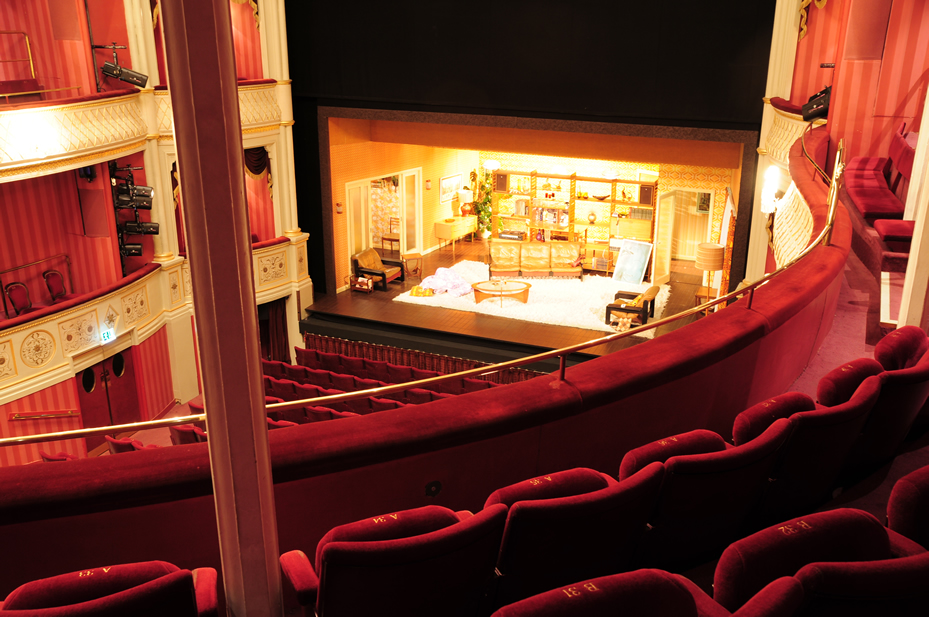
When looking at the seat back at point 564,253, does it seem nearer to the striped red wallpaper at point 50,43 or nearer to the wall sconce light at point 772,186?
the wall sconce light at point 772,186

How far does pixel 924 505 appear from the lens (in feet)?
7.46

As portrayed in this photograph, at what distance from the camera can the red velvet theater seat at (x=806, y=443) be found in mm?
2613

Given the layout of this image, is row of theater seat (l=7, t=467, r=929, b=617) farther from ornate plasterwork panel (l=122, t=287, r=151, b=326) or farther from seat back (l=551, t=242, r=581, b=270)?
seat back (l=551, t=242, r=581, b=270)

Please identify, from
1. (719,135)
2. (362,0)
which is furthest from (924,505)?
(362,0)

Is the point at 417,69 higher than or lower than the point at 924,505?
higher

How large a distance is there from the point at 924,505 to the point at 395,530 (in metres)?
1.61

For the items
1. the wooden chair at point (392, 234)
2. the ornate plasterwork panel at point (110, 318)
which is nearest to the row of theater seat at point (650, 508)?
the ornate plasterwork panel at point (110, 318)

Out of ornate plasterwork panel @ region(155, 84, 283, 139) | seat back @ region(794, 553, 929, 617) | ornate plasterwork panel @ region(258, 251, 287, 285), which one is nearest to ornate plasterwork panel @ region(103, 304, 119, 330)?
ornate plasterwork panel @ region(258, 251, 287, 285)

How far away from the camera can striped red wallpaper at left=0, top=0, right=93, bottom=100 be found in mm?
10492

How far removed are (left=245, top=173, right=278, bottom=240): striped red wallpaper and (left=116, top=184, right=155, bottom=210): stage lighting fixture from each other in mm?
3122

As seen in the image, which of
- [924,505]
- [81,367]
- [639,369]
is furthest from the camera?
[81,367]

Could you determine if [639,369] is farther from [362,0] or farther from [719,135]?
[362,0]

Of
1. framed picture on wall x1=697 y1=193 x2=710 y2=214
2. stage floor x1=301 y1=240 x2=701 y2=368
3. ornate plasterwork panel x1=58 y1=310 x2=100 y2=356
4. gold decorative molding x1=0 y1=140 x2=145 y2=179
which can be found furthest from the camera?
framed picture on wall x1=697 y1=193 x2=710 y2=214

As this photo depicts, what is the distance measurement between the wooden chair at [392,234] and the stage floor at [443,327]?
2211mm
